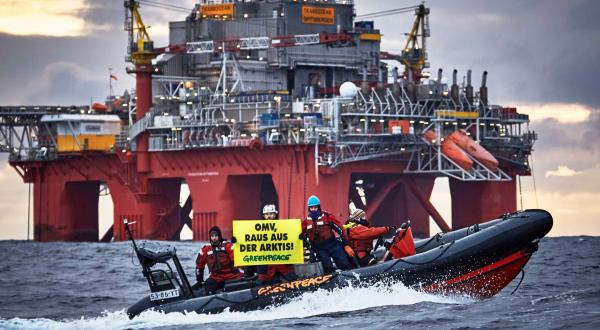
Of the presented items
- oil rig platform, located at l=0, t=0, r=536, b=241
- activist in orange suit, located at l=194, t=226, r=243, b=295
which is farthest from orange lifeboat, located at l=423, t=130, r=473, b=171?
activist in orange suit, located at l=194, t=226, r=243, b=295

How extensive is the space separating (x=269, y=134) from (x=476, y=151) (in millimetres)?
12627

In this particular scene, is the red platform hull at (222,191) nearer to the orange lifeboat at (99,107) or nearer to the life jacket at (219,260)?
the orange lifeboat at (99,107)

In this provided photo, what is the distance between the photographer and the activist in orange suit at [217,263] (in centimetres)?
3853

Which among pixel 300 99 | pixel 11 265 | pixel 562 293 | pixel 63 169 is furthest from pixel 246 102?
pixel 562 293

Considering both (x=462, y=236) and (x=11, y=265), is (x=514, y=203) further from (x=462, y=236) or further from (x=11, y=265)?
(x=462, y=236)

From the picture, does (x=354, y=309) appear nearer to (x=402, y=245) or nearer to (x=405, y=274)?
(x=405, y=274)

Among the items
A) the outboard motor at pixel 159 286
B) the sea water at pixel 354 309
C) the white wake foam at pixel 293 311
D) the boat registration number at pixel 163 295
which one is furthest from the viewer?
the boat registration number at pixel 163 295

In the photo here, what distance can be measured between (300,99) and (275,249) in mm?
64366

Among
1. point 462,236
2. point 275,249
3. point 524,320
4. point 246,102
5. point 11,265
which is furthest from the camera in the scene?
point 246,102

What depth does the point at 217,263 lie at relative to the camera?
3875 centimetres

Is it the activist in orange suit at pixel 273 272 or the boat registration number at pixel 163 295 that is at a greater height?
the activist in orange suit at pixel 273 272

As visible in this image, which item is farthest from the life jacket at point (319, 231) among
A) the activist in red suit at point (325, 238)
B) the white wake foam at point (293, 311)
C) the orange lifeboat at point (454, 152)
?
the orange lifeboat at point (454, 152)

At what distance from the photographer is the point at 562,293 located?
4253 cm

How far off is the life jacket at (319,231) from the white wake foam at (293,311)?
4.32ft
